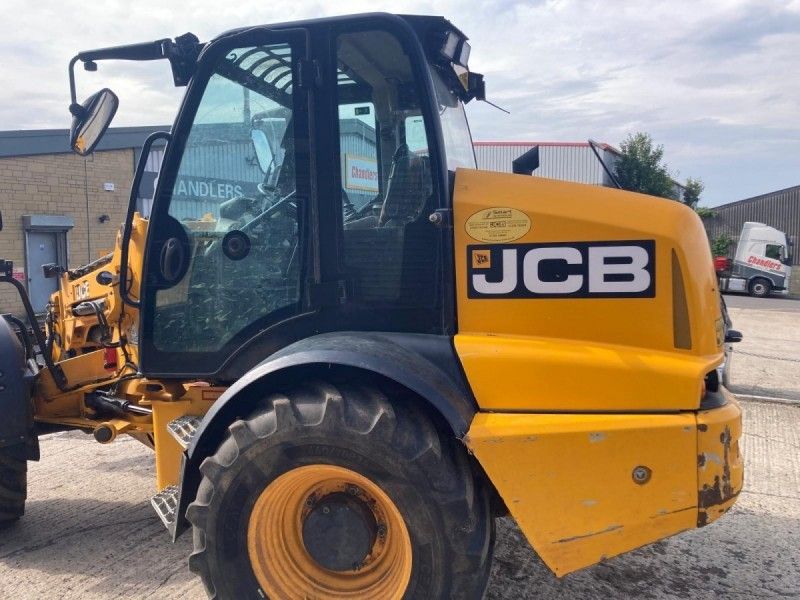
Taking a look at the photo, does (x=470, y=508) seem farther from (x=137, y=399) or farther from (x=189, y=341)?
(x=137, y=399)

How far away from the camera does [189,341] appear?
11.1 feet

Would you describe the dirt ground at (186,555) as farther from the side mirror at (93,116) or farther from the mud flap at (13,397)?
the side mirror at (93,116)

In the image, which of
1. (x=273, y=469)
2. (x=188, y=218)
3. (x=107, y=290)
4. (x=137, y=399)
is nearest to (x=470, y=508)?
(x=273, y=469)

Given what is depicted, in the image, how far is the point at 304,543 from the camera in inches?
113

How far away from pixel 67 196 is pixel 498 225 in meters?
14.5

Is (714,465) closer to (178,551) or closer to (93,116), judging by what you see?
(178,551)

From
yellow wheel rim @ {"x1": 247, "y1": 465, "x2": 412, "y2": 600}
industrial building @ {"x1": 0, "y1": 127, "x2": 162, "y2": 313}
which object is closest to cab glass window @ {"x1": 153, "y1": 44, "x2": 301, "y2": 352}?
yellow wheel rim @ {"x1": 247, "y1": 465, "x2": 412, "y2": 600}

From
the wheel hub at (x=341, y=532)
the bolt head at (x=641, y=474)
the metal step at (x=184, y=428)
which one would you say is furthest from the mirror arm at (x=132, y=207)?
the bolt head at (x=641, y=474)

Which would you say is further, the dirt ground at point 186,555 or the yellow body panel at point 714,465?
the dirt ground at point 186,555

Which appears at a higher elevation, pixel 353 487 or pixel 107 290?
pixel 107 290

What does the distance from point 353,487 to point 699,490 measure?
4.24ft

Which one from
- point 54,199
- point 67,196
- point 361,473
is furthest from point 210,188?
point 67,196

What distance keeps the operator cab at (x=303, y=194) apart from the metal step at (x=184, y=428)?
260mm

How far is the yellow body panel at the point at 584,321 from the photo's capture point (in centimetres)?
263
